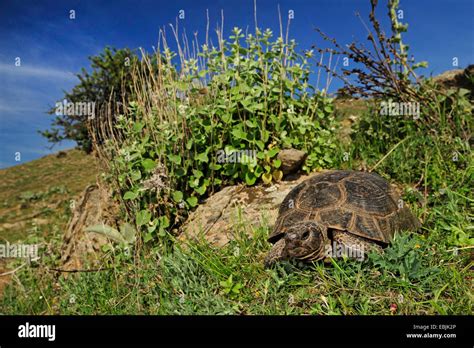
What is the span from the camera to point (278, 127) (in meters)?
5.62

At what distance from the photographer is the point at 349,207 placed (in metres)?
3.75

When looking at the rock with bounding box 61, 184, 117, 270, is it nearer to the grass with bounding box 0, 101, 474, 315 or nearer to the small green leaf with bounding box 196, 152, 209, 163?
the grass with bounding box 0, 101, 474, 315

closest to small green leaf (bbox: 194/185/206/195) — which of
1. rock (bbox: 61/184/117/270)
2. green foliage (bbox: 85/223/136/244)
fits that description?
green foliage (bbox: 85/223/136/244)

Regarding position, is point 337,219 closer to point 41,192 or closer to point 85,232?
point 85,232

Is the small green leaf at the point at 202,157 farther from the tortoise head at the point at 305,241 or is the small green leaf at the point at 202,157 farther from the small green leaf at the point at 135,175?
the tortoise head at the point at 305,241

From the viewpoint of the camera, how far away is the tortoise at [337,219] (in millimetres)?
3454

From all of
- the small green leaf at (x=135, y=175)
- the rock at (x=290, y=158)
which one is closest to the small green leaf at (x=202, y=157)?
the small green leaf at (x=135, y=175)

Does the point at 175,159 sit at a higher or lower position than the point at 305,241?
higher

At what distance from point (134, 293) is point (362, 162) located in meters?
3.58

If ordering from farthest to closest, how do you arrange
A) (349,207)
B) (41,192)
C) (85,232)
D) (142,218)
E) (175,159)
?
1. (41,192)
2. (85,232)
3. (175,159)
4. (142,218)
5. (349,207)

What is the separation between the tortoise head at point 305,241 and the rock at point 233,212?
948mm

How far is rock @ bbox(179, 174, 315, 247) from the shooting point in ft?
A: 15.3

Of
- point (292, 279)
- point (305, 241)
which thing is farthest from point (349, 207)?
point (292, 279)

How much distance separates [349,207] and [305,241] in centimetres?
63
